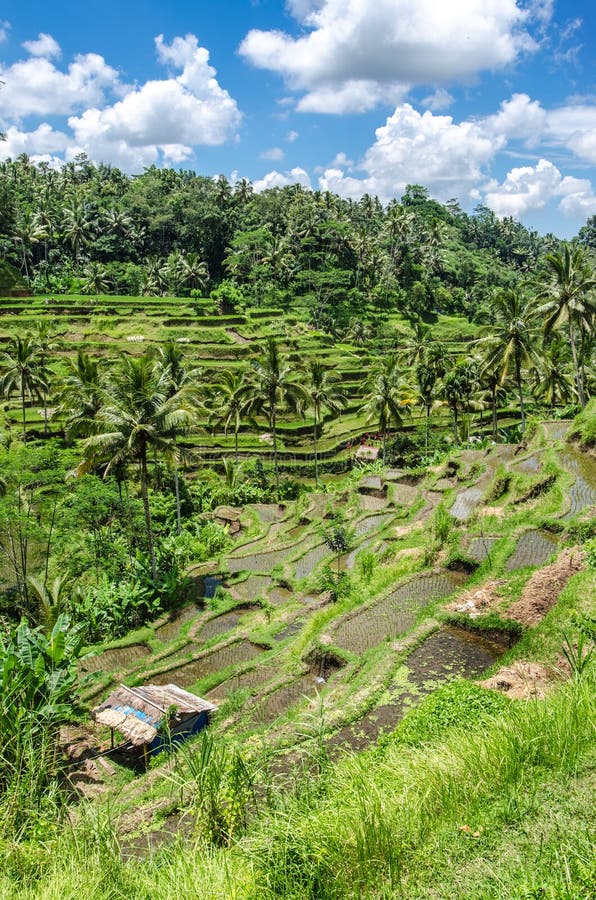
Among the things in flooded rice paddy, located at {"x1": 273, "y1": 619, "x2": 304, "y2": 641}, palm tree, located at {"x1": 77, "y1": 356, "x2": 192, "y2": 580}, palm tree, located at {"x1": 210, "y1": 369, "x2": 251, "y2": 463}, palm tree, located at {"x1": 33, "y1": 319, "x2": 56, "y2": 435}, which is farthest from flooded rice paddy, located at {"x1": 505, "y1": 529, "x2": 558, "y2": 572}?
palm tree, located at {"x1": 33, "y1": 319, "x2": 56, "y2": 435}

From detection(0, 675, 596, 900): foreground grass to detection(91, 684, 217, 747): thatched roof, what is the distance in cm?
628

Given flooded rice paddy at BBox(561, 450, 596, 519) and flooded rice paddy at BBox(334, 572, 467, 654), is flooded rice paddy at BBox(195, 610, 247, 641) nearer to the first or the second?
flooded rice paddy at BBox(334, 572, 467, 654)

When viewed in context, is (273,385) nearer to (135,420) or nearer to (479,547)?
(135,420)

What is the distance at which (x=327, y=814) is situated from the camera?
17.9 feet

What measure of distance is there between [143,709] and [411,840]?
30.0ft

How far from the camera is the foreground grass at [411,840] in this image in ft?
15.6

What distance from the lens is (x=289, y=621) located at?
1847 centimetres

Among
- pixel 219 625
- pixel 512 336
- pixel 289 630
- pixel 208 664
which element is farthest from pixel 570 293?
pixel 208 664

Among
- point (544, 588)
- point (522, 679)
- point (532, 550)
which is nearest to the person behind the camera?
point (522, 679)

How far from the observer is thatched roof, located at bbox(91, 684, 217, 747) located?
12328 mm

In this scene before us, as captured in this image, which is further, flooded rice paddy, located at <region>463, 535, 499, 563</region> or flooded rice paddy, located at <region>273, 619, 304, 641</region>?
flooded rice paddy, located at <region>273, 619, 304, 641</region>

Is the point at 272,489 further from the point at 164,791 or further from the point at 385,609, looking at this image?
the point at 164,791

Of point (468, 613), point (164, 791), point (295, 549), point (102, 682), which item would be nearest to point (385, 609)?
point (468, 613)

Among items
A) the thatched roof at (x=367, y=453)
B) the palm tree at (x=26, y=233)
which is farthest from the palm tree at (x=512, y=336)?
the palm tree at (x=26, y=233)
